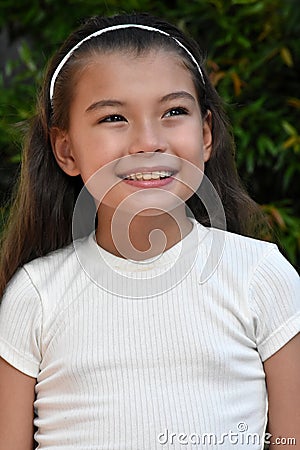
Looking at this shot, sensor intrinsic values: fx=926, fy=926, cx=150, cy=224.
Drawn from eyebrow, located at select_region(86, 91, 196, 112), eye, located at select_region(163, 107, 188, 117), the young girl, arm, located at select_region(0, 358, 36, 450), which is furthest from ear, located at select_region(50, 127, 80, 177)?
arm, located at select_region(0, 358, 36, 450)

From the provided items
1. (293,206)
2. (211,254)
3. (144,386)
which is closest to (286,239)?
(293,206)

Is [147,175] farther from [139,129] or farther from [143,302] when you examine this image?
[143,302]

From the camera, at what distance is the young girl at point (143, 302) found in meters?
1.59

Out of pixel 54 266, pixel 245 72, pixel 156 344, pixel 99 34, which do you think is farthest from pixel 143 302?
pixel 245 72

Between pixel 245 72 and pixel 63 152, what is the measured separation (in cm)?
106

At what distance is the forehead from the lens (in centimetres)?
163

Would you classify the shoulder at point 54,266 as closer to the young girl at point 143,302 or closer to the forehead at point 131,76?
the young girl at point 143,302

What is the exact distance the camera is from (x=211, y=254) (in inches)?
67.2

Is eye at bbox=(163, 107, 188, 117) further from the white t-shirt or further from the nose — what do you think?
the white t-shirt

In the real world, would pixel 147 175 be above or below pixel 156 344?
above

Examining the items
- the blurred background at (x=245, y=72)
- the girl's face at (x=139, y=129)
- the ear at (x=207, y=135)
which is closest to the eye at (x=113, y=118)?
the girl's face at (x=139, y=129)

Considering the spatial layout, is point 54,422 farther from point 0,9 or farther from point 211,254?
point 0,9

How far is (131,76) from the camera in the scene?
5.38ft

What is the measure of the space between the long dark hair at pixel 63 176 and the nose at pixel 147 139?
0.19 m
